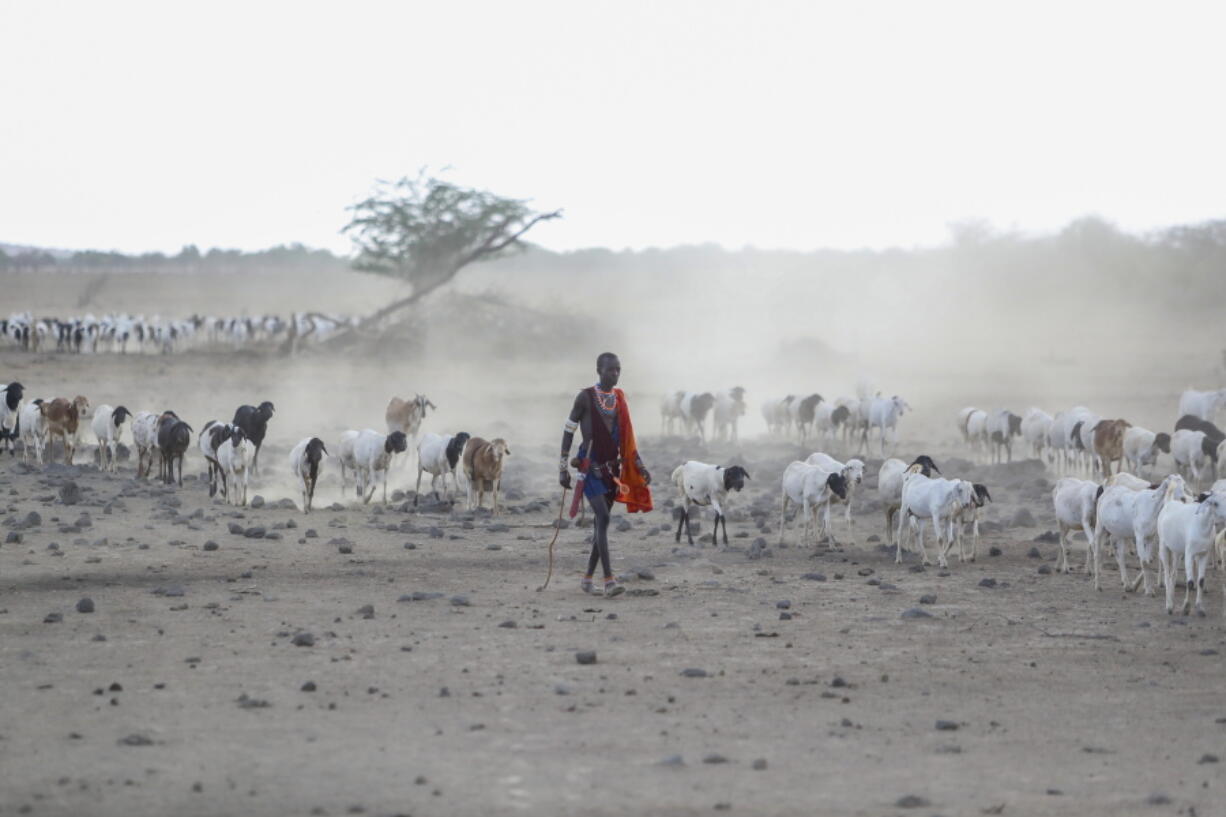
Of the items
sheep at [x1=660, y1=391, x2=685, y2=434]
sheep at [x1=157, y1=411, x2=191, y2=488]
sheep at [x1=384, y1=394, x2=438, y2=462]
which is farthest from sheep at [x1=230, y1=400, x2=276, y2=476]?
sheep at [x1=660, y1=391, x2=685, y2=434]

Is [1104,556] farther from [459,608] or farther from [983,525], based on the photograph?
[459,608]

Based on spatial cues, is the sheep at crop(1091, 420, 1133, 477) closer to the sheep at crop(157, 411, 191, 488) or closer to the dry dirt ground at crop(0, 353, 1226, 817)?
the dry dirt ground at crop(0, 353, 1226, 817)

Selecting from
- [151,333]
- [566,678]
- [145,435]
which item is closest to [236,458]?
[145,435]

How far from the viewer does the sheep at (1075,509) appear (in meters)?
14.1

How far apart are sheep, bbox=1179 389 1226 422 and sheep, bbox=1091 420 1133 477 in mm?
5642

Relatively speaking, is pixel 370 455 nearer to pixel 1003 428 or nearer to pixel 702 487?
pixel 702 487

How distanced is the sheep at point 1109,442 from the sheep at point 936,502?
8.71m

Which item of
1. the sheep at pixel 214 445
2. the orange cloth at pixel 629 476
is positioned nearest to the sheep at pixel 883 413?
the sheep at pixel 214 445

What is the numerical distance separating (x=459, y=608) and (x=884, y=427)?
17952 millimetres

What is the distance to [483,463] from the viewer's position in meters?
18.7

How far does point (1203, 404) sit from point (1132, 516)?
16.2 m

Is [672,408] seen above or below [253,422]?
above

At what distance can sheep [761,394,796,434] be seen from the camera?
31922mm

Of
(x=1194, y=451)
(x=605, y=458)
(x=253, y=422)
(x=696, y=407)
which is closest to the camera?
(x=605, y=458)
